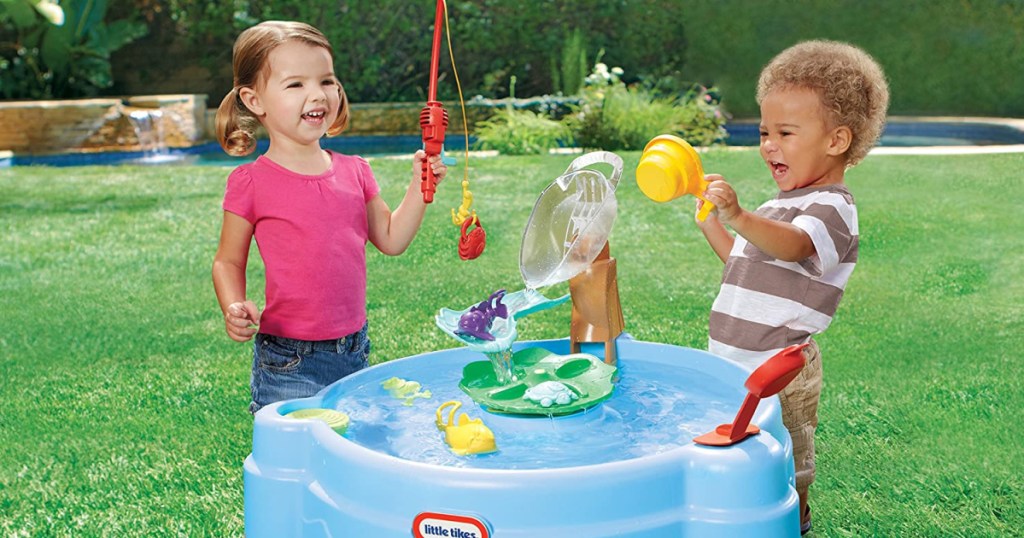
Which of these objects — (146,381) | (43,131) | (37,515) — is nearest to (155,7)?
(43,131)

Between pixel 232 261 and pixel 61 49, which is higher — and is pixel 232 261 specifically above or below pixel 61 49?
above

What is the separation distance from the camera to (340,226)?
97.0 inches

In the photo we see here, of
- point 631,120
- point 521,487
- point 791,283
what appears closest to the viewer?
point 521,487

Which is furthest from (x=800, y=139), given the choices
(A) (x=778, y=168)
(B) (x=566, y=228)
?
(B) (x=566, y=228)

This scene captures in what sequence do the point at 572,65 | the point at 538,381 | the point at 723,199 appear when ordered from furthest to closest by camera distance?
the point at 572,65, the point at 538,381, the point at 723,199

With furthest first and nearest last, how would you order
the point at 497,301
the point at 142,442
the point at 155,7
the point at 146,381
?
the point at 155,7 → the point at 146,381 → the point at 142,442 → the point at 497,301

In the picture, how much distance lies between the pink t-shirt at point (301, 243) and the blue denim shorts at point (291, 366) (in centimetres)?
3

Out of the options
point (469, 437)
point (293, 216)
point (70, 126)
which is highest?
point (293, 216)

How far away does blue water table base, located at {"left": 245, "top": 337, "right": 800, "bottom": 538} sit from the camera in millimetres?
1712

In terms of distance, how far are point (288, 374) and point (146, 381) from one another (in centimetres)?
168

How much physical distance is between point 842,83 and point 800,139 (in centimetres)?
15

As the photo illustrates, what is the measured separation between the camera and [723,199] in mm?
2072

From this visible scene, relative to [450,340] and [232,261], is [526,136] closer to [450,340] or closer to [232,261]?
[450,340]

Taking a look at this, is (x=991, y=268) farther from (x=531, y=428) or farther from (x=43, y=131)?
(x=43, y=131)
